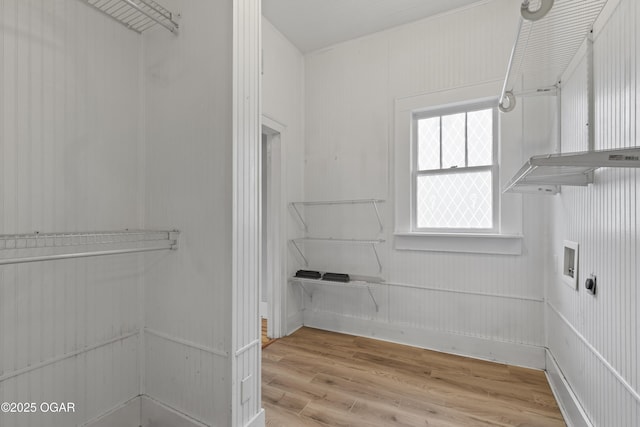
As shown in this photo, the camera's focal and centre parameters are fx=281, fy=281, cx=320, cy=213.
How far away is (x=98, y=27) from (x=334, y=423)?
8.29 ft

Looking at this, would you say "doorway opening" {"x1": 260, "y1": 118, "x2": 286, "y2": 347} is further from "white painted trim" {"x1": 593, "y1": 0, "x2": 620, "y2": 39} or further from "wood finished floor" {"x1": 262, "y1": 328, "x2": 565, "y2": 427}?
"white painted trim" {"x1": 593, "y1": 0, "x2": 620, "y2": 39}

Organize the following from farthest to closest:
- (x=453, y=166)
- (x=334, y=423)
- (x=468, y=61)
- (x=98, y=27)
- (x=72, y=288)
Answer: (x=453, y=166) → (x=468, y=61) → (x=334, y=423) → (x=98, y=27) → (x=72, y=288)

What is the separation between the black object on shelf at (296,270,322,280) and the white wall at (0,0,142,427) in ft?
5.26

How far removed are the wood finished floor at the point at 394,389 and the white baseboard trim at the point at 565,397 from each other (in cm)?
5

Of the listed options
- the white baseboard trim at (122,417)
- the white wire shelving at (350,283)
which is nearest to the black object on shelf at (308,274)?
the white wire shelving at (350,283)

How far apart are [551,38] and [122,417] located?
3.08 metres

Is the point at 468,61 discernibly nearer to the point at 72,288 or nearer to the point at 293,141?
the point at 293,141

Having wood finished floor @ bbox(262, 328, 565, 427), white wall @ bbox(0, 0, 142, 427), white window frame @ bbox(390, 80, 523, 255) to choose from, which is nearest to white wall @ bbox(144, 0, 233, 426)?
white wall @ bbox(0, 0, 142, 427)

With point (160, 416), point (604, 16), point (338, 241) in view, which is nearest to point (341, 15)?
point (604, 16)

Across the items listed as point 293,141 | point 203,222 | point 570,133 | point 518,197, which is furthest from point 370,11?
point 203,222

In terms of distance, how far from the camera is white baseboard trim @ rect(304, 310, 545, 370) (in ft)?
7.32

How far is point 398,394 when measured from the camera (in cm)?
188

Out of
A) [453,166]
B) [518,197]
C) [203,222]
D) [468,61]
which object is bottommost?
[203,222]

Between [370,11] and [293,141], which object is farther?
[293,141]
